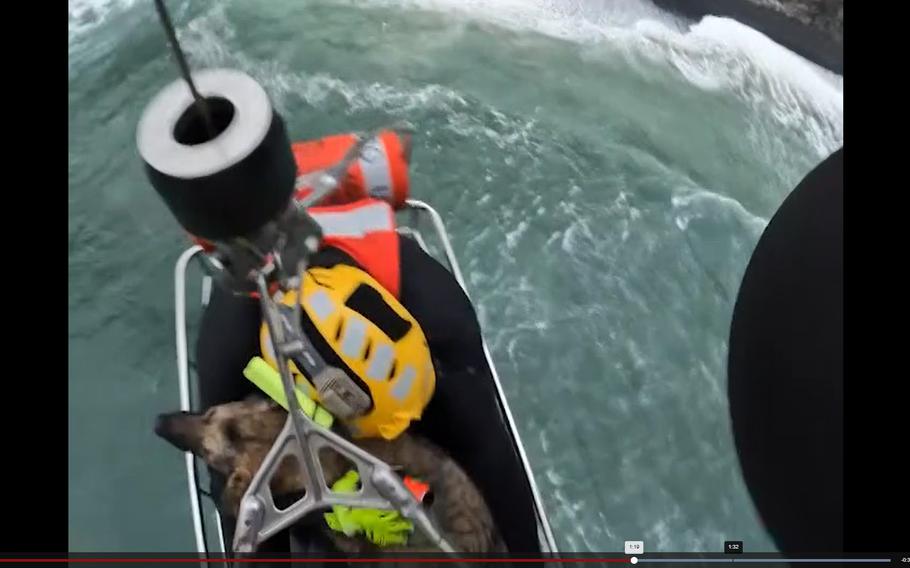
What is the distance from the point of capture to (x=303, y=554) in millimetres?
1042

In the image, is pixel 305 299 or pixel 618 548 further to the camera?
A: pixel 618 548

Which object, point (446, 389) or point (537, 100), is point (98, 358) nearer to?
point (446, 389)

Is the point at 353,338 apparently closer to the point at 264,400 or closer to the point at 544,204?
the point at 264,400

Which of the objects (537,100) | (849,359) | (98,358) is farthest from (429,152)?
(849,359)

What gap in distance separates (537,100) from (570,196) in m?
0.35

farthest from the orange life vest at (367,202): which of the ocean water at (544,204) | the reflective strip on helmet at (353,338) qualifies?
the ocean water at (544,204)

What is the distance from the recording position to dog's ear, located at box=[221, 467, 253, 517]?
3.11 feet

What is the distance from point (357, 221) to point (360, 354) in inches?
10.1

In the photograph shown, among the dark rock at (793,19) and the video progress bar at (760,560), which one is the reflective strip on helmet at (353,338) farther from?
the dark rock at (793,19)

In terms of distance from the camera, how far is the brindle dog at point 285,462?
95cm

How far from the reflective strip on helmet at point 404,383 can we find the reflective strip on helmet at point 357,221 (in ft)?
0.72

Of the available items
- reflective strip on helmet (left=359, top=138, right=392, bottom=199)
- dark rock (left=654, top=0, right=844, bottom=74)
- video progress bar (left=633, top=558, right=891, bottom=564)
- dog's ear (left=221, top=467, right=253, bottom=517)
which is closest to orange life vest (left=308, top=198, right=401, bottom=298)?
reflective strip on helmet (left=359, top=138, right=392, bottom=199)

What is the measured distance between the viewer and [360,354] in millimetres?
997

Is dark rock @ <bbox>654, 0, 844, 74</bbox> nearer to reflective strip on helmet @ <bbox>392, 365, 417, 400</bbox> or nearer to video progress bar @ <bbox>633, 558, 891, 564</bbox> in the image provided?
video progress bar @ <bbox>633, 558, 891, 564</bbox>
